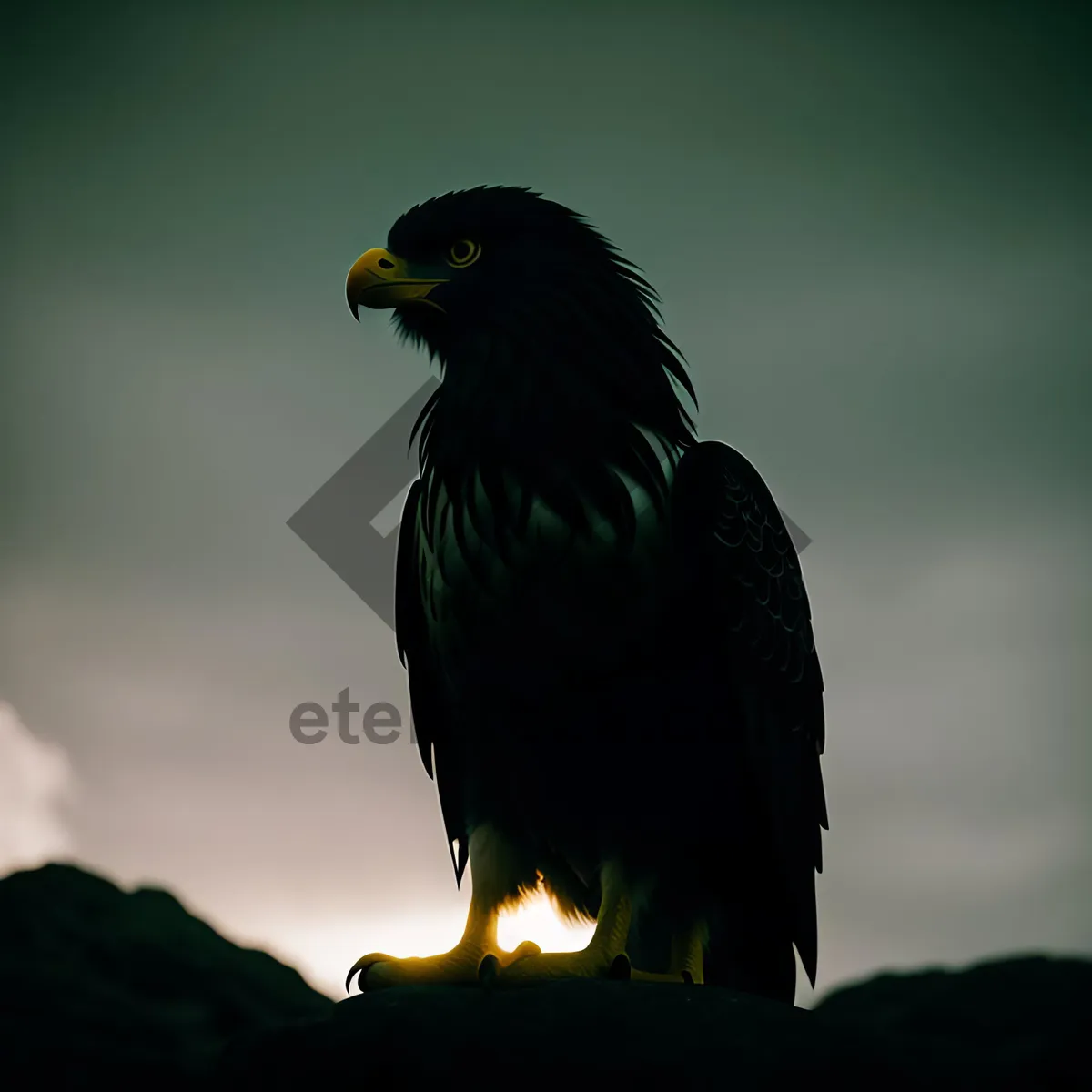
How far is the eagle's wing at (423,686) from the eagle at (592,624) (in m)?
0.03

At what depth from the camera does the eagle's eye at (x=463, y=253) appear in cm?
505

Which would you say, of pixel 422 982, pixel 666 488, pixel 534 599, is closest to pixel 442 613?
pixel 534 599

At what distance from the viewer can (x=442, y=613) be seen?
4.53 metres

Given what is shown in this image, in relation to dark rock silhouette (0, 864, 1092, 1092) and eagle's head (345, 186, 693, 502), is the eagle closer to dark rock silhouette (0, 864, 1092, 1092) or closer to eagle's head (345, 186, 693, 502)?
eagle's head (345, 186, 693, 502)

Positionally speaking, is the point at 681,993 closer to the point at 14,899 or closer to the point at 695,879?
the point at 695,879

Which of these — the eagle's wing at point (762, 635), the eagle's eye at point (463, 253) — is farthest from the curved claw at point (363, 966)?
the eagle's eye at point (463, 253)

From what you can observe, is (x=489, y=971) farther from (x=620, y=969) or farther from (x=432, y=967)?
(x=620, y=969)

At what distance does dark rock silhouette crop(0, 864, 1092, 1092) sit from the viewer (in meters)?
3.39

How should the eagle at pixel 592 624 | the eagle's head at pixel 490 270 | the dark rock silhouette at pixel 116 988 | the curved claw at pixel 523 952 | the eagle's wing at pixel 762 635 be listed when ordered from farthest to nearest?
the eagle's head at pixel 490 270 < the eagle's wing at pixel 762 635 < the eagle at pixel 592 624 < the curved claw at pixel 523 952 < the dark rock silhouette at pixel 116 988

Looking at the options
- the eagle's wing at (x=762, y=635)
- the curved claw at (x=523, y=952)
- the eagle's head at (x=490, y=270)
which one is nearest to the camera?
the curved claw at (x=523, y=952)

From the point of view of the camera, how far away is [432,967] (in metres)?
4.20

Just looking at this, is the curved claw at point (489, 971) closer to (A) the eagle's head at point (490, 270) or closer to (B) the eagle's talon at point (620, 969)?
(B) the eagle's talon at point (620, 969)

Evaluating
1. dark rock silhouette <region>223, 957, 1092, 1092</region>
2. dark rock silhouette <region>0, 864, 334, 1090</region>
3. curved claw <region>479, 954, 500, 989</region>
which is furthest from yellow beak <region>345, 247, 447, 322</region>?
dark rock silhouette <region>223, 957, 1092, 1092</region>

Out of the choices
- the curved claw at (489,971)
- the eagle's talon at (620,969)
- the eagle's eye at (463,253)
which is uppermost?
the eagle's eye at (463,253)
